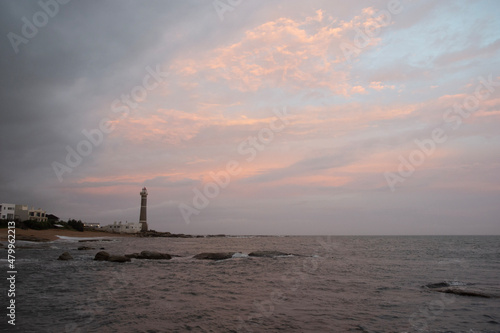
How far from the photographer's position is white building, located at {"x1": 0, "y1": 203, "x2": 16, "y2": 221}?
92188mm

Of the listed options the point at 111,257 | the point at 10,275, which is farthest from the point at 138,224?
the point at 10,275

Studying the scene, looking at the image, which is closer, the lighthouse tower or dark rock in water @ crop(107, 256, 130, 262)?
dark rock in water @ crop(107, 256, 130, 262)

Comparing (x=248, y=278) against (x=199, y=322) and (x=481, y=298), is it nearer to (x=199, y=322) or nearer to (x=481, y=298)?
(x=199, y=322)

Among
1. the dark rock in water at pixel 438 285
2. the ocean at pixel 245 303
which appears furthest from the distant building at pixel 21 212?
the dark rock in water at pixel 438 285

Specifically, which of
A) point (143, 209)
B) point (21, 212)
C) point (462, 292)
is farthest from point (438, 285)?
point (143, 209)

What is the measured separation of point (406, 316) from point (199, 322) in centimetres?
988

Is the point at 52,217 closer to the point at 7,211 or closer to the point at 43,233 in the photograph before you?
the point at 7,211

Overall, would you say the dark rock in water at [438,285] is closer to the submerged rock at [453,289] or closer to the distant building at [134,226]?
the submerged rock at [453,289]

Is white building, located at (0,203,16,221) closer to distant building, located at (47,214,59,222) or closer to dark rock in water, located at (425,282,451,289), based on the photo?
distant building, located at (47,214,59,222)

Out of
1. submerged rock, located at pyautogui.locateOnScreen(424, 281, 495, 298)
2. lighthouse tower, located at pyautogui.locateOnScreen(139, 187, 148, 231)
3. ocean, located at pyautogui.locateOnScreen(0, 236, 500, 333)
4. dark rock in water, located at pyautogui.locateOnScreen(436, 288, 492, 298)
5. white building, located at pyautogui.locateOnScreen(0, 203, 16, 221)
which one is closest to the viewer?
ocean, located at pyautogui.locateOnScreen(0, 236, 500, 333)

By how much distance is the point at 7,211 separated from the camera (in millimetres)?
93750

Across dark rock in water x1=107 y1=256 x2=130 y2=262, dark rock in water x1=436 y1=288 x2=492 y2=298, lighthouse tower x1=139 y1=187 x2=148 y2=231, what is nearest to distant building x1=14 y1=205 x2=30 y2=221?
lighthouse tower x1=139 y1=187 x2=148 y2=231

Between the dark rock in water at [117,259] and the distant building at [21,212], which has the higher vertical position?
the distant building at [21,212]

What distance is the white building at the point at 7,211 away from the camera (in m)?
92.2
